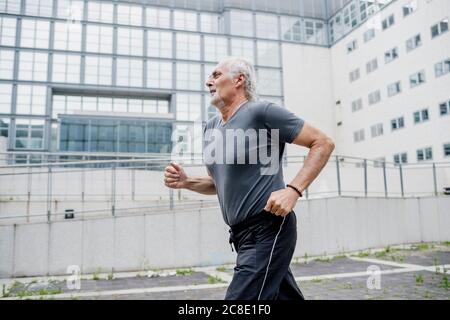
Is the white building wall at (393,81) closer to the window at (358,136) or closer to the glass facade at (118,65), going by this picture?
the window at (358,136)

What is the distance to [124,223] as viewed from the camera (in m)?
8.65

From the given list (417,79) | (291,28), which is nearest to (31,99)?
(291,28)

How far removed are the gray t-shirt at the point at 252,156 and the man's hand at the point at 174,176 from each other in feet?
1.39

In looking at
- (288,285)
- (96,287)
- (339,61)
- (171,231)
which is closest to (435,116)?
(339,61)

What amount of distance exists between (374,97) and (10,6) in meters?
27.5

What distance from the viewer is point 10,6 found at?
3002 centimetres

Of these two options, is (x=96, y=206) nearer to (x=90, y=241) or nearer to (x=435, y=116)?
(x=90, y=241)

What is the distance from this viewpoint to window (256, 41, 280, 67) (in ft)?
116

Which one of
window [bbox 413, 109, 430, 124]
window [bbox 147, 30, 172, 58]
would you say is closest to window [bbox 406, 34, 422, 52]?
window [bbox 413, 109, 430, 124]

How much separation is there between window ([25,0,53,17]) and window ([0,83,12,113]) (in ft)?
17.6

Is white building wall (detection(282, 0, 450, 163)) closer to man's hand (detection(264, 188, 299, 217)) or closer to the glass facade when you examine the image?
the glass facade

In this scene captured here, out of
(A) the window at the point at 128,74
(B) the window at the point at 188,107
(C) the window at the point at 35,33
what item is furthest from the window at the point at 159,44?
(C) the window at the point at 35,33

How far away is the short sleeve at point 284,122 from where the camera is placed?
2.09 meters

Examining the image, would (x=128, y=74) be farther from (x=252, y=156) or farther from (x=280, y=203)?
(x=280, y=203)
